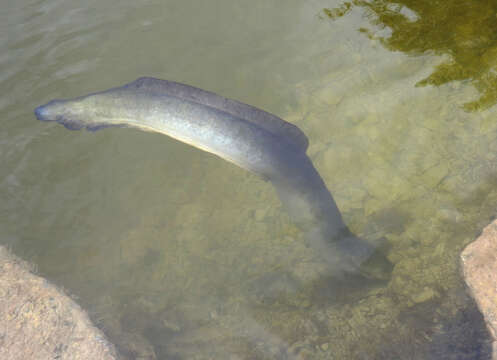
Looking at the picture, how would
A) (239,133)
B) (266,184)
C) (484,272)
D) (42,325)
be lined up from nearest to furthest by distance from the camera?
(484,272)
(42,325)
(239,133)
(266,184)

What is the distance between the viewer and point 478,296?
2500mm

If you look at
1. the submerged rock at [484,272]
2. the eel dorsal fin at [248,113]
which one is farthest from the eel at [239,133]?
the submerged rock at [484,272]

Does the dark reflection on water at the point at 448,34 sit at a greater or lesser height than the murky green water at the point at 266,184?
greater

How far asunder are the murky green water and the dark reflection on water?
2cm

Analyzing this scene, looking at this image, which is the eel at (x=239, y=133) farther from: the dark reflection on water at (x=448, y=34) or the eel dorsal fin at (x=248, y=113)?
the dark reflection on water at (x=448, y=34)

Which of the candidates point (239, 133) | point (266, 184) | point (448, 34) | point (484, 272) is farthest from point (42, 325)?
point (448, 34)

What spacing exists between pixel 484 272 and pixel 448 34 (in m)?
2.94

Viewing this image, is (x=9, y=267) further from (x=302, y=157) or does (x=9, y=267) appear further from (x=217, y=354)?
(x=302, y=157)

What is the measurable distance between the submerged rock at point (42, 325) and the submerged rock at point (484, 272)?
262cm

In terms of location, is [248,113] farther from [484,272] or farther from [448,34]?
[448,34]

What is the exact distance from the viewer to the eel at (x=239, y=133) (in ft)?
9.98

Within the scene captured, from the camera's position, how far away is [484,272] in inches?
101

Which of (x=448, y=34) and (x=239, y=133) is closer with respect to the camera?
(x=239, y=133)

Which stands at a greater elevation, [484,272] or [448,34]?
[448,34]
